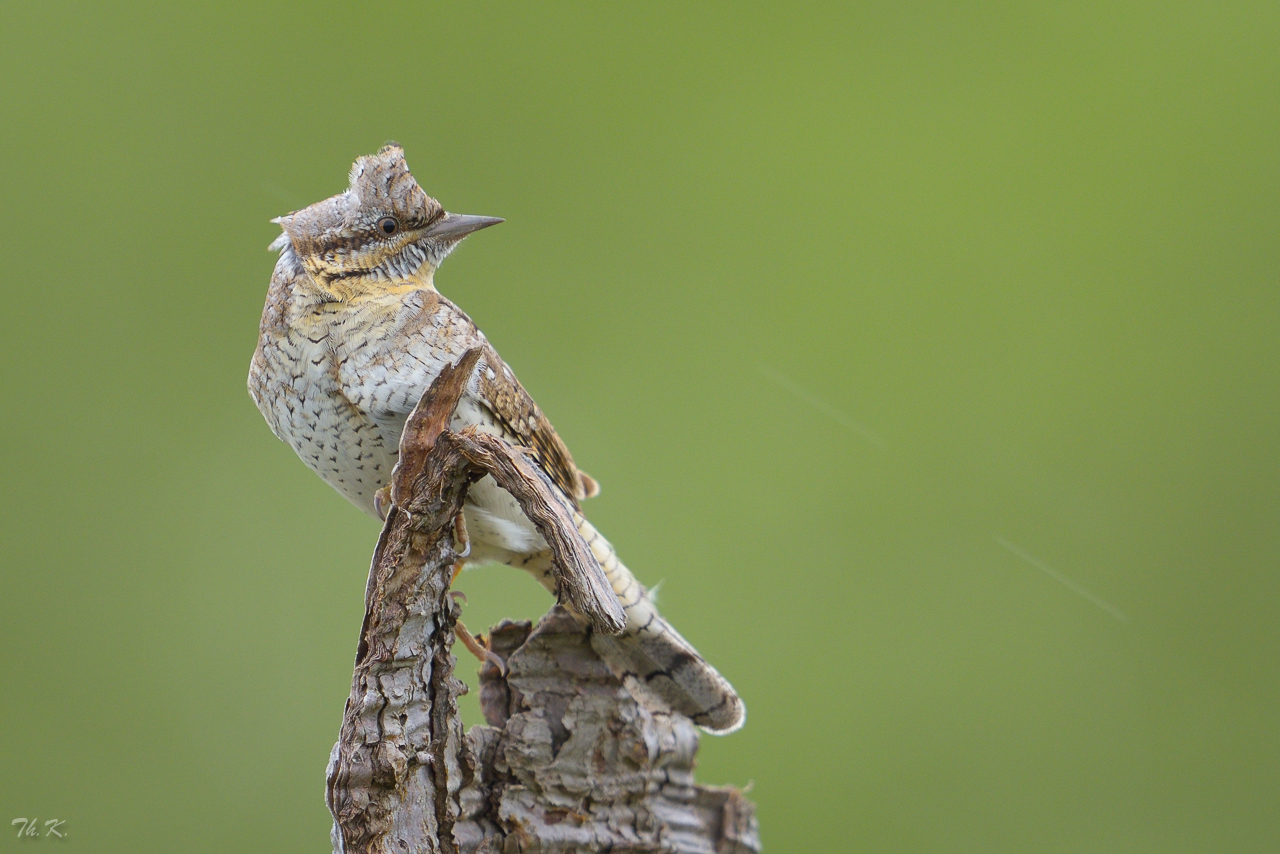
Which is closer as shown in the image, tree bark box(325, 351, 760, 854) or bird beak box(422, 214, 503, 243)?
tree bark box(325, 351, 760, 854)

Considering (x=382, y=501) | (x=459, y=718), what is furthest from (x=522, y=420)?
(x=459, y=718)

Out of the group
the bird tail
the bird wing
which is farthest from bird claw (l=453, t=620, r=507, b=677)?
the bird wing

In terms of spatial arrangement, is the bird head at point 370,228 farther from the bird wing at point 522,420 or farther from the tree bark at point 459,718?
the tree bark at point 459,718

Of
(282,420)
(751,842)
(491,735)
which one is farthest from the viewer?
(751,842)

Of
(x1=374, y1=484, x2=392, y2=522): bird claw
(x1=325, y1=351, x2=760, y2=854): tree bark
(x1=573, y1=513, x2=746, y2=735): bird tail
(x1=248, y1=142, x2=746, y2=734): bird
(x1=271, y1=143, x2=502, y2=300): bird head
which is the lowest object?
(x1=325, y1=351, x2=760, y2=854): tree bark

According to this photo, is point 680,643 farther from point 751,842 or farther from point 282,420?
point 282,420

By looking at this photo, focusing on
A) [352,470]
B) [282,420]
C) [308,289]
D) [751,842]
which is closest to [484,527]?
[352,470]

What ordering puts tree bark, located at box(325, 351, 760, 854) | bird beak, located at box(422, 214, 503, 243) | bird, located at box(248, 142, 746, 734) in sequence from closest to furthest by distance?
1. tree bark, located at box(325, 351, 760, 854)
2. bird, located at box(248, 142, 746, 734)
3. bird beak, located at box(422, 214, 503, 243)

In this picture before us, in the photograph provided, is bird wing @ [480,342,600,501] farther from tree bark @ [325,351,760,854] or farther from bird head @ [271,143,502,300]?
tree bark @ [325,351,760,854]
